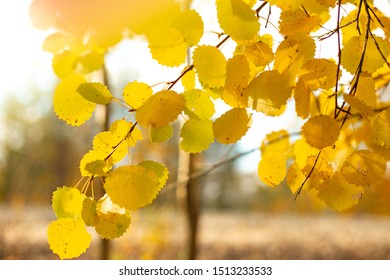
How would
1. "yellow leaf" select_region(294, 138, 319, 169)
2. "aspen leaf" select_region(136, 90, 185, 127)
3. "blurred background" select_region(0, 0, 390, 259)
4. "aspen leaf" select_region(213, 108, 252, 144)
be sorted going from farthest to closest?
"blurred background" select_region(0, 0, 390, 259)
"yellow leaf" select_region(294, 138, 319, 169)
"aspen leaf" select_region(213, 108, 252, 144)
"aspen leaf" select_region(136, 90, 185, 127)

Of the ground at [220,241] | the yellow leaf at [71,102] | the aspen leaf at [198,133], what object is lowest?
the aspen leaf at [198,133]

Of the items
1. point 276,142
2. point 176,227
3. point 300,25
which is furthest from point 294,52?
point 176,227

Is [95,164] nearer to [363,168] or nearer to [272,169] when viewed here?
[272,169]

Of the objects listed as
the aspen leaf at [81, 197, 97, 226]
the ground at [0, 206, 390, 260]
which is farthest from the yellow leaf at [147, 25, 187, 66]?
the ground at [0, 206, 390, 260]

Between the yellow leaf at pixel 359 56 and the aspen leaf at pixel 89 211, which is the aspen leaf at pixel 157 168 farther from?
the yellow leaf at pixel 359 56

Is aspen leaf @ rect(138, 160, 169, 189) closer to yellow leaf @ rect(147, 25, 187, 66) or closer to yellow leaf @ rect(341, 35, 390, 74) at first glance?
yellow leaf @ rect(147, 25, 187, 66)

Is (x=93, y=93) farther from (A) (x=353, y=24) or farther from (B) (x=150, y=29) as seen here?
(A) (x=353, y=24)

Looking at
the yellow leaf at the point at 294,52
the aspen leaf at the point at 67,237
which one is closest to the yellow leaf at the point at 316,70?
the yellow leaf at the point at 294,52

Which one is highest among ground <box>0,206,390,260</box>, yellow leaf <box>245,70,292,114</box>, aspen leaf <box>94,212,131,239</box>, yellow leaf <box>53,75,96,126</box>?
ground <box>0,206,390,260</box>
